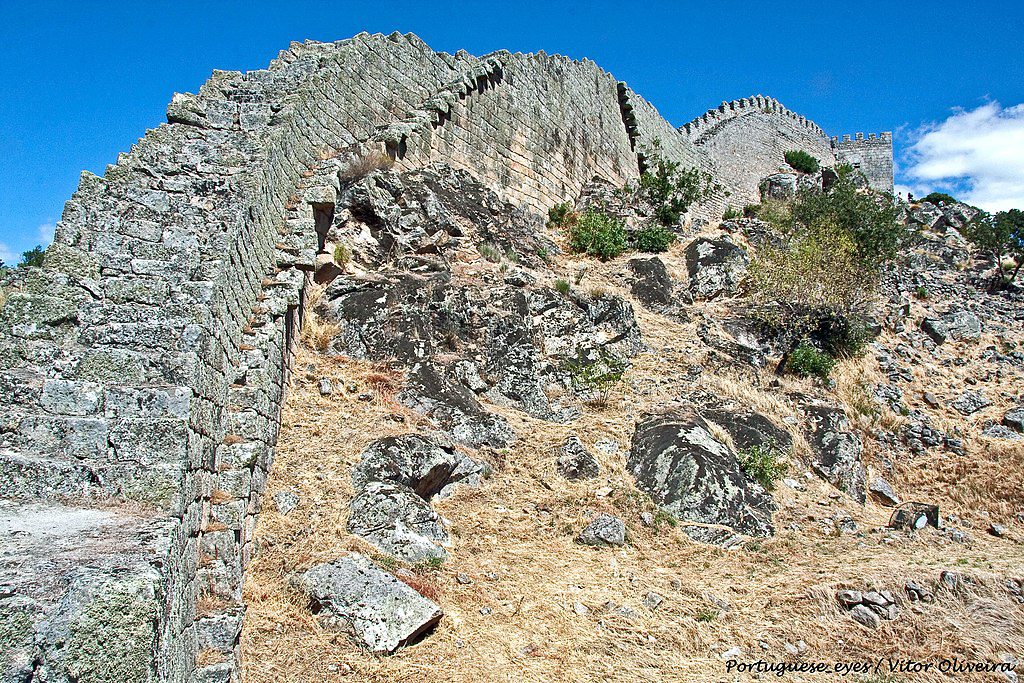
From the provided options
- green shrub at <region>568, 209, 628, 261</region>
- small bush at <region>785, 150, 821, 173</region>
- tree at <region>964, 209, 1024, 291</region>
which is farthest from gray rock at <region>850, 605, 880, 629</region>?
small bush at <region>785, 150, 821, 173</region>

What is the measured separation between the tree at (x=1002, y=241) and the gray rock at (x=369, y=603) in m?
15.8

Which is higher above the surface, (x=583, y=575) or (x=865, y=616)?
(x=583, y=575)

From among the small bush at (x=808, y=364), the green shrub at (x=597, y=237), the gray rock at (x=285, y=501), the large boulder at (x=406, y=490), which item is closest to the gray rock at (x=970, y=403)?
the small bush at (x=808, y=364)

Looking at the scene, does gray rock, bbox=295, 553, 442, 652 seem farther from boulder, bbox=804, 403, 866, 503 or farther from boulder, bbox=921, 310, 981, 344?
boulder, bbox=921, 310, 981, 344

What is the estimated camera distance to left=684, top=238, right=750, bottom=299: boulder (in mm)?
13642

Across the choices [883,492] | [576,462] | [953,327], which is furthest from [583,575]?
[953,327]

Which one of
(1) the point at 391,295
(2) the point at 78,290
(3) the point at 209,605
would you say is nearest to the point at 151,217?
(2) the point at 78,290

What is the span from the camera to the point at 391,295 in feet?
31.6

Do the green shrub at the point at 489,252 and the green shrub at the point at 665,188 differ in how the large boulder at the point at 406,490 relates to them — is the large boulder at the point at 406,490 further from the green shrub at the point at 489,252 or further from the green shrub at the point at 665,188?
the green shrub at the point at 665,188

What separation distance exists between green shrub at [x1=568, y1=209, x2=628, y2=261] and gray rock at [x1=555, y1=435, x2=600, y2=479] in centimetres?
602

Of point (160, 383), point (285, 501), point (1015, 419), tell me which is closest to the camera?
point (160, 383)

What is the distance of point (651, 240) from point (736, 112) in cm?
1644

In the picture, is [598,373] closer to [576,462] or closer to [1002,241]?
[576,462]

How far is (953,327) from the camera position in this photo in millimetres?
14008
